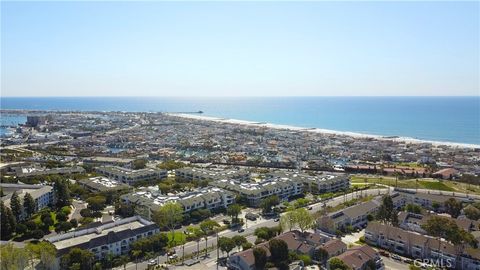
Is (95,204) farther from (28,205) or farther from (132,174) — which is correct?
(132,174)

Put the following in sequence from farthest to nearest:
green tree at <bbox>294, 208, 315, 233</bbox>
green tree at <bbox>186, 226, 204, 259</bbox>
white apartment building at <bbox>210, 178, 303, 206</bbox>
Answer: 1. white apartment building at <bbox>210, 178, 303, 206</bbox>
2. green tree at <bbox>186, 226, 204, 259</bbox>
3. green tree at <bbox>294, 208, 315, 233</bbox>

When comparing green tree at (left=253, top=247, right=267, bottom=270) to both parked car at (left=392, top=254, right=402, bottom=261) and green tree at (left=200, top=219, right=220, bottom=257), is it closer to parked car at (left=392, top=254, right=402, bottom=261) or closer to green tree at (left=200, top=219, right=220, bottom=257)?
green tree at (left=200, top=219, right=220, bottom=257)

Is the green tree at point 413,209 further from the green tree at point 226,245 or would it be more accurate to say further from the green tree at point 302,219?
the green tree at point 226,245

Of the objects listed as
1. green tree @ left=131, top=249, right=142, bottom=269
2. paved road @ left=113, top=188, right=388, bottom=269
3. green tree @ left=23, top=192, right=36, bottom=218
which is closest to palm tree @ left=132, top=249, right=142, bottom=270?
green tree @ left=131, top=249, right=142, bottom=269

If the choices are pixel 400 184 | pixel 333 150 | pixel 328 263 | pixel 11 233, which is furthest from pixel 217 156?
pixel 328 263

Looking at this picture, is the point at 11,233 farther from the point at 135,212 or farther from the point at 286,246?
the point at 286,246

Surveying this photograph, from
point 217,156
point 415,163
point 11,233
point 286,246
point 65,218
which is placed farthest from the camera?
point 217,156

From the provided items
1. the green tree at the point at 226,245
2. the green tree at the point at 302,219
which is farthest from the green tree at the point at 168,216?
the green tree at the point at 302,219

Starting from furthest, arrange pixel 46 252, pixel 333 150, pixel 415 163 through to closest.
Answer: pixel 333 150
pixel 415 163
pixel 46 252
